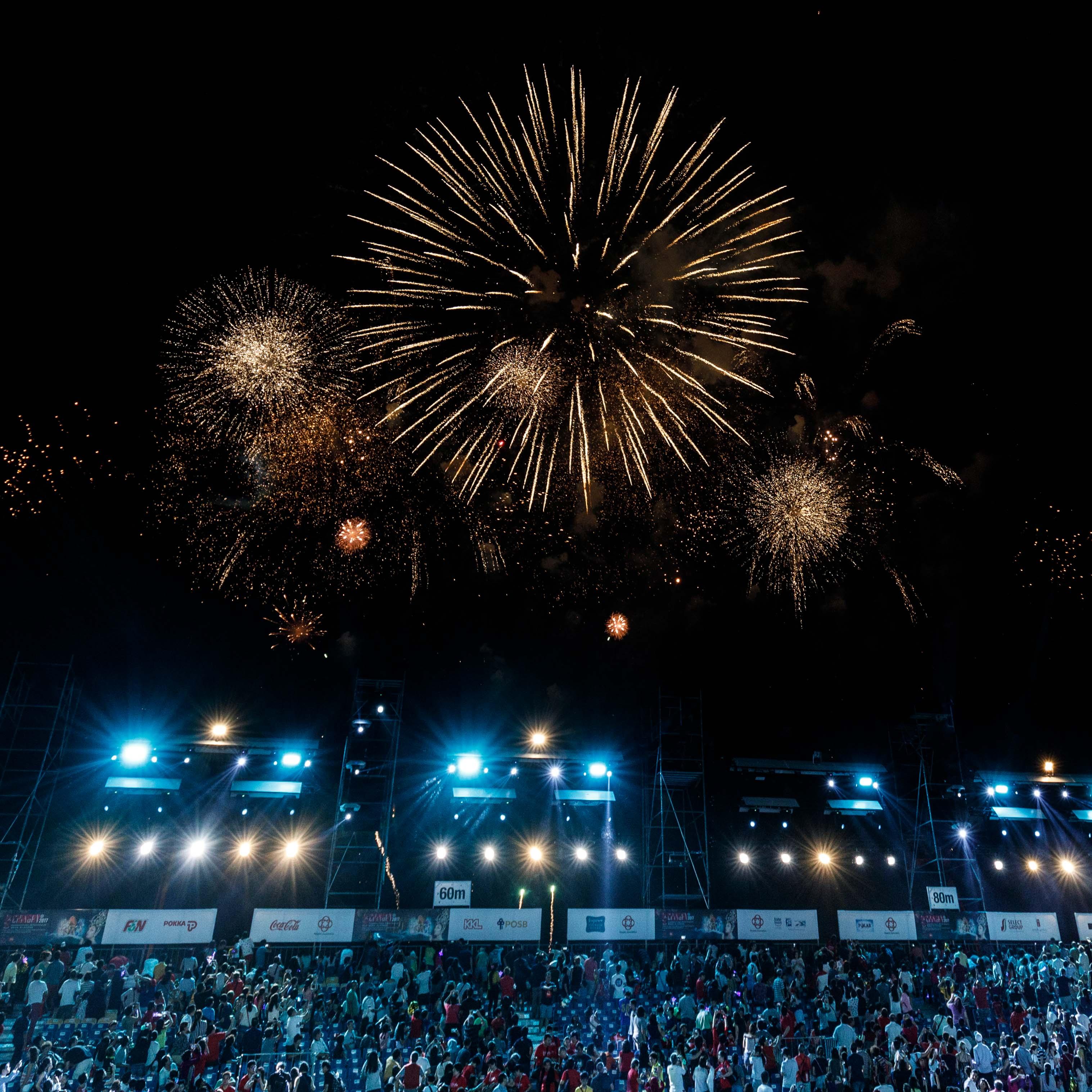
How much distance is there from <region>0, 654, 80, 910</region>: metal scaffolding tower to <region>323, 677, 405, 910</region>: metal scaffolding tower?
7.53 metres

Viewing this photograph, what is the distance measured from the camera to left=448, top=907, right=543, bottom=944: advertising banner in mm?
21453

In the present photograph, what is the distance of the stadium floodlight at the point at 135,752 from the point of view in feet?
68.1

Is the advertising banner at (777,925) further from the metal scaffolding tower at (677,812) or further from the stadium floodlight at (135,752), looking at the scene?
the stadium floodlight at (135,752)

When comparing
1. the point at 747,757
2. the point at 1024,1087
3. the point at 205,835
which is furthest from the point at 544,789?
the point at 1024,1087

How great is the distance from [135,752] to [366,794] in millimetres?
6237

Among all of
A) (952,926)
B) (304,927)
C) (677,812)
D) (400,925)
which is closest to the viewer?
(304,927)

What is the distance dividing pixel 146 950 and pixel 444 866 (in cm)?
808

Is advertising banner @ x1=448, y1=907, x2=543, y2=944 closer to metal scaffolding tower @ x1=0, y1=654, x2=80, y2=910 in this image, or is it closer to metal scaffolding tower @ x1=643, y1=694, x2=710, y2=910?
metal scaffolding tower @ x1=643, y1=694, x2=710, y2=910

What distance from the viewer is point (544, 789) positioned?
24.5 metres

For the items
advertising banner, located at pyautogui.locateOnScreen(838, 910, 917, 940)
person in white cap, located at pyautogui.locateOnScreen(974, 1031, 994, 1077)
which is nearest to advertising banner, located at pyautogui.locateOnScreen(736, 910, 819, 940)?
advertising banner, located at pyautogui.locateOnScreen(838, 910, 917, 940)

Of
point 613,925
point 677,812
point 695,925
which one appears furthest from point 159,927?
point 677,812

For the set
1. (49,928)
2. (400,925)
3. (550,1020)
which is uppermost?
(400,925)

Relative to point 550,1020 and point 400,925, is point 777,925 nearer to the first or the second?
point 550,1020

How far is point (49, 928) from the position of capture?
18875mm
